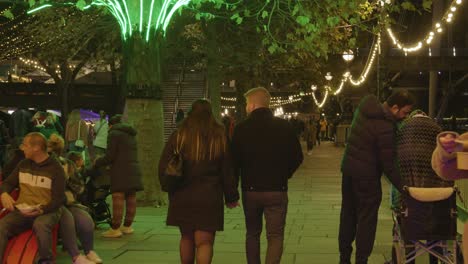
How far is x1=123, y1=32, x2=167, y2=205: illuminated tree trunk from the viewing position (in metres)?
13.7

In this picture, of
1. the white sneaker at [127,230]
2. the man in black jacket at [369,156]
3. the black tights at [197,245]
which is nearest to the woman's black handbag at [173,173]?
the black tights at [197,245]

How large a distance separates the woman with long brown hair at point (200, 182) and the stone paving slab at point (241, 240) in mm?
2036

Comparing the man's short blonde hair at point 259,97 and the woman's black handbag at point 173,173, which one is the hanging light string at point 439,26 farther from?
the woman's black handbag at point 173,173

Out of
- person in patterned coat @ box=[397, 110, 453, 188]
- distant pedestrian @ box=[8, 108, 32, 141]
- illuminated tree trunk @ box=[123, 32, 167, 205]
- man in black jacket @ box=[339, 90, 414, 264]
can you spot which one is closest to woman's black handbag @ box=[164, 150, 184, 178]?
man in black jacket @ box=[339, 90, 414, 264]

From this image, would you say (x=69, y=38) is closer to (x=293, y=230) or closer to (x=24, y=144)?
(x=293, y=230)

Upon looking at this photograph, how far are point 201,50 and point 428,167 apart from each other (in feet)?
52.0

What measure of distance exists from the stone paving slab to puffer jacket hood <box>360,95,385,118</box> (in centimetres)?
196

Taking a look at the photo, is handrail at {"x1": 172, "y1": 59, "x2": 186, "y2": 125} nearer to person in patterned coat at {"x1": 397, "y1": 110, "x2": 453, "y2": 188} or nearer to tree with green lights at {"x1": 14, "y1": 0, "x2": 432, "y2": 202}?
tree with green lights at {"x1": 14, "y1": 0, "x2": 432, "y2": 202}

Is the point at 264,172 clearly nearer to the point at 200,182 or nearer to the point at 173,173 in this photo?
the point at 200,182

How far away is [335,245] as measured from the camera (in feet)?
32.9

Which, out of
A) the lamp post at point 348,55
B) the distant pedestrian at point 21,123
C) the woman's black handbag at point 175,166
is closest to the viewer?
the woman's black handbag at point 175,166

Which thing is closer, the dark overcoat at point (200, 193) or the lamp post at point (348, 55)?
the dark overcoat at point (200, 193)

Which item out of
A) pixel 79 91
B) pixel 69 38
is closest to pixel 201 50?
pixel 69 38

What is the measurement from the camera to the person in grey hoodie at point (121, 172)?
422 inches
